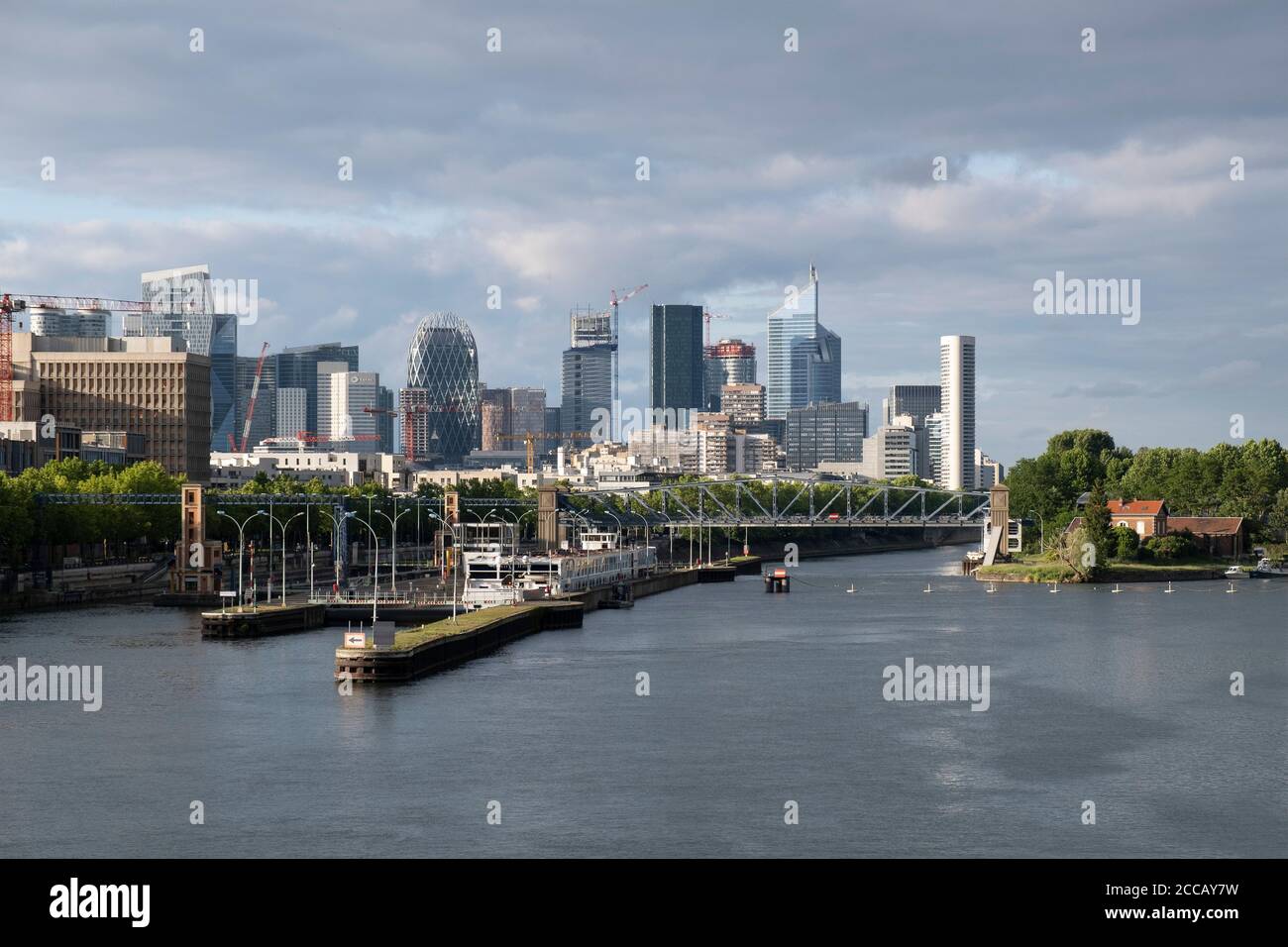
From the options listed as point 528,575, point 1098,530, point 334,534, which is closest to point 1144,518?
point 1098,530

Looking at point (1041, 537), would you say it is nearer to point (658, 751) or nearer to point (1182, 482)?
point (1182, 482)

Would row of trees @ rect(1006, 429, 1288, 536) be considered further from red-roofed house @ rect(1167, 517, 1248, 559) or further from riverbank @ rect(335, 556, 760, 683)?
riverbank @ rect(335, 556, 760, 683)

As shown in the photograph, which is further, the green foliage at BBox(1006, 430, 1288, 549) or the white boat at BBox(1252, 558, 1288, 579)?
the green foliage at BBox(1006, 430, 1288, 549)

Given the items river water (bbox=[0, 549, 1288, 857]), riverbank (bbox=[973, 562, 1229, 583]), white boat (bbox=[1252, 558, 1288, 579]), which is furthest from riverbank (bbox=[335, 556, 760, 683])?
white boat (bbox=[1252, 558, 1288, 579])

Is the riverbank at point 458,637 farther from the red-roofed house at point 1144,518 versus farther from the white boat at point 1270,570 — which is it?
the white boat at point 1270,570

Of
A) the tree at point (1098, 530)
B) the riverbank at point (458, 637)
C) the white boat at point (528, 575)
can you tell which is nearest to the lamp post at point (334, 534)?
the white boat at point (528, 575)
